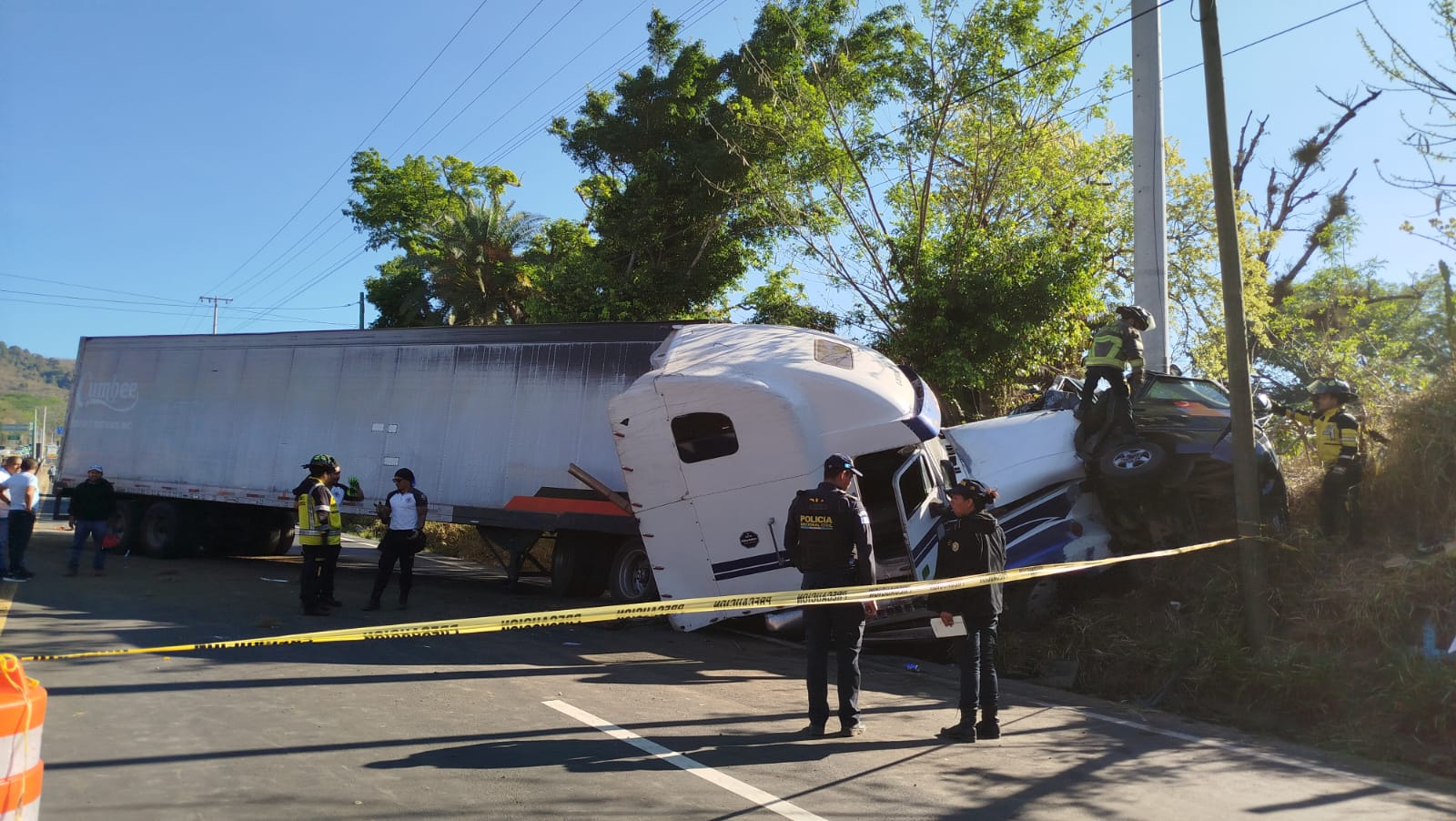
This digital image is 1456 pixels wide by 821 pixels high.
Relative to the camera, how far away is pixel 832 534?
602 centimetres

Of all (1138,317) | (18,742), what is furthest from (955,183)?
(18,742)

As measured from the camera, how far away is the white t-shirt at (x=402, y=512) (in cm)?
1079

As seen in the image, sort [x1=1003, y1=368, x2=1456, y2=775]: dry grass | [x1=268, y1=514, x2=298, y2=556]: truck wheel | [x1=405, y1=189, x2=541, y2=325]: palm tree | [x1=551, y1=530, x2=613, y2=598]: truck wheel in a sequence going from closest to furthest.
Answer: [x1=1003, y1=368, x2=1456, y2=775]: dry grass → [x1=551, y1=530, x2=613, y2=598]: truck wheel → [x1=268, y1=514, x2=298, y2=556]: truck wheel → [x1=405, y1=189, x2=541, y2=325]: palm tree

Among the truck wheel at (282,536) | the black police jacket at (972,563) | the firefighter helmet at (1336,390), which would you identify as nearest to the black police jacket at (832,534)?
the black police jacket at (972,563)


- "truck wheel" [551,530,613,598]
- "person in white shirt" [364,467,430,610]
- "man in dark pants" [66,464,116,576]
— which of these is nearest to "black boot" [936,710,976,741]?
"truck wheel" [551,530,613,598]

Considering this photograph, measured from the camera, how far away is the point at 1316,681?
685cm

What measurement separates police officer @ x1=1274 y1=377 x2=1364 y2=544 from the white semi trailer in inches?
126

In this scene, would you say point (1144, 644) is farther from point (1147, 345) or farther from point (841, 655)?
point (1147, 345)

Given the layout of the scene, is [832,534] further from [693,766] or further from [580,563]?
[580,563]

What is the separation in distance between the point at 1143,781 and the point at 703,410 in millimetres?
4862

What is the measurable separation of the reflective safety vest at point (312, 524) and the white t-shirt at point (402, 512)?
1.86 ft

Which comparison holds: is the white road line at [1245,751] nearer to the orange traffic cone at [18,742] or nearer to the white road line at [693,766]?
the white road line at [693,766]

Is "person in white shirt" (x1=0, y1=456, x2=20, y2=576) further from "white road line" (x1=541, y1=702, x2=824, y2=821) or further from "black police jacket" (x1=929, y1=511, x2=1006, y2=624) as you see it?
"black police jacket" (x1=929, y1=511, x2=1006, y2=624)

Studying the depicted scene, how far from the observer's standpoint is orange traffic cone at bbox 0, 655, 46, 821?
2.83 m
